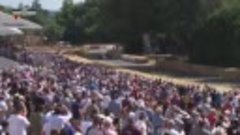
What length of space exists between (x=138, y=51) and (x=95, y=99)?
7264cm

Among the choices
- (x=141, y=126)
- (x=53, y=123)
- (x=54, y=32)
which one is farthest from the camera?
(x=54, y=32)

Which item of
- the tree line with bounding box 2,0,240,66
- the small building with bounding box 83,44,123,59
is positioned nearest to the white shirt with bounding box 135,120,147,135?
the tree line with bounding box 2,0,240,66

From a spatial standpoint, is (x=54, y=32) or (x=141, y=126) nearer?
(x=141, y=126)

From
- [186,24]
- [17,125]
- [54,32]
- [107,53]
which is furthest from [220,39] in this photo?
[54,32]

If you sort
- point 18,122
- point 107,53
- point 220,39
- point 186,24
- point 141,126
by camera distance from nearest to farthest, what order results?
1. point 18,122
2. point 141,126
3. point 220,39
4. point 186,24
5. point 107,53

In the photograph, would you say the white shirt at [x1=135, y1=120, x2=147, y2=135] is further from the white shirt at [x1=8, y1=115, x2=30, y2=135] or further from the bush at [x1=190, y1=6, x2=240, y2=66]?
the bush at [x1=190, y1=6, x2=240, y2=66]

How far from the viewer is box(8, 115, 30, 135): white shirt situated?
15.5 meters

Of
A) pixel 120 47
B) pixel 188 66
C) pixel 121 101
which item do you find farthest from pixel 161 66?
pixel 121 101

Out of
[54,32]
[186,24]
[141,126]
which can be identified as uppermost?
[141,126]

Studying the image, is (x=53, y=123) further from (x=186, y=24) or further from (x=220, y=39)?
(x=186, y=24)

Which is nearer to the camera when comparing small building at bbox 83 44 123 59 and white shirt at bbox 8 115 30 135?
white shirt at bbox 8 115 30 135

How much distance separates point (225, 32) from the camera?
6788 cm

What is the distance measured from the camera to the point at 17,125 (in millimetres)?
15539

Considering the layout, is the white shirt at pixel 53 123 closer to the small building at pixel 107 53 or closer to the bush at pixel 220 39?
the bush at pixel 220 39
